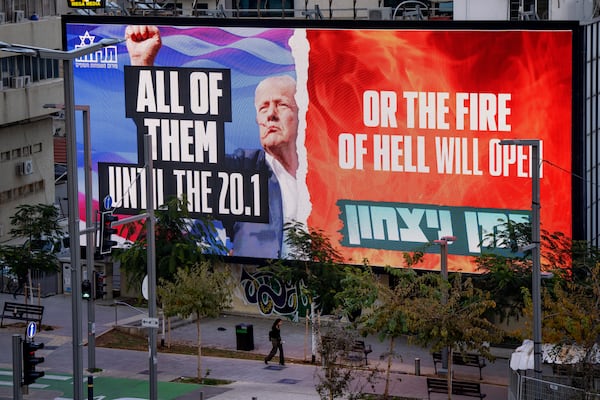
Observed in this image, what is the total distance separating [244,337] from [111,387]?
22.4 feet

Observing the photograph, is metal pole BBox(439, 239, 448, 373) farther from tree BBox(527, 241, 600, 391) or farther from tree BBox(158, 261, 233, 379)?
tree BBox(158, 261, 233, 379)

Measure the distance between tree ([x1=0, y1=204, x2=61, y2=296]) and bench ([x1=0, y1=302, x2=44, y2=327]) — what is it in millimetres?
1347

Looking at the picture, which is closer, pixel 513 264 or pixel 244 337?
pixel 513 264

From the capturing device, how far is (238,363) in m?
49.7

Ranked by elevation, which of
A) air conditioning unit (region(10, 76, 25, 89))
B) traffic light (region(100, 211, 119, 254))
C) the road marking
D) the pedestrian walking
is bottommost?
the road marking

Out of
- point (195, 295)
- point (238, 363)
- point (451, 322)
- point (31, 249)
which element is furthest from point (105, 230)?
point (31, 249)

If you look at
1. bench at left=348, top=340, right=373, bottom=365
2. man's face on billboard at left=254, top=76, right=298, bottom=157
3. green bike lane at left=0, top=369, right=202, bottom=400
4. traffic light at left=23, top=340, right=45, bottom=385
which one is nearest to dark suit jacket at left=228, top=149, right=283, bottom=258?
man's face on billboard at left=254, top=76, right=298, bottom=157

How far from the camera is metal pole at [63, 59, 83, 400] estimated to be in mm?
33344

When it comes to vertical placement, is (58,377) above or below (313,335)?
below

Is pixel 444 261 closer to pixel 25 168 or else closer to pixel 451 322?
pixel 451 322

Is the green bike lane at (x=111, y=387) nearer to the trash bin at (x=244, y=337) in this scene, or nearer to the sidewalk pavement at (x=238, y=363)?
the sidewalk pavement at (x=238, y=363)

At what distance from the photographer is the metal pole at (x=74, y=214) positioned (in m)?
33.3

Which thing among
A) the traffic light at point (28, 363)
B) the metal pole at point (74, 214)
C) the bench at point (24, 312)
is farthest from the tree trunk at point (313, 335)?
the traffic light at point (28, 363)

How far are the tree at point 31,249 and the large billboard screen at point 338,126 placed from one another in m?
2.46
